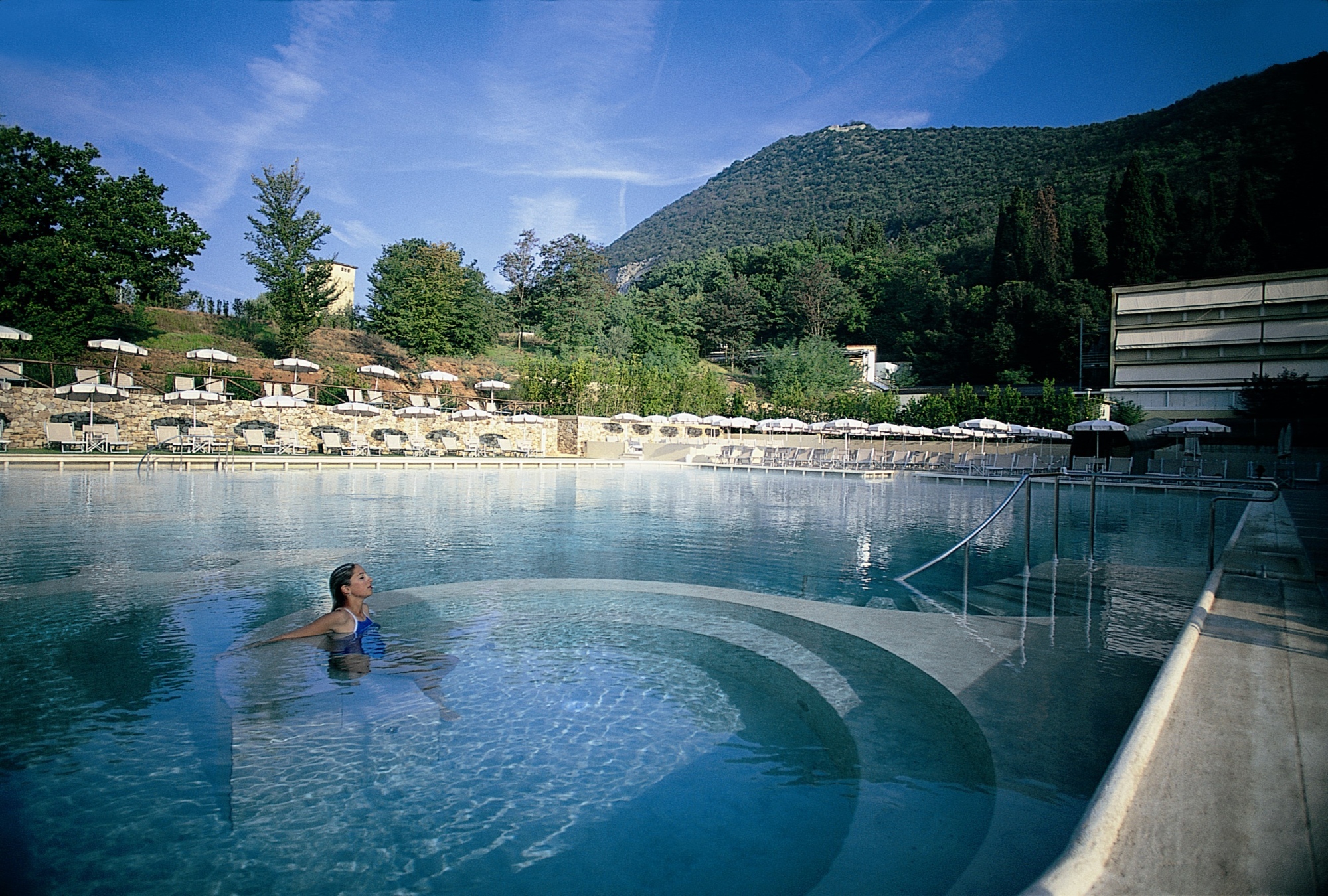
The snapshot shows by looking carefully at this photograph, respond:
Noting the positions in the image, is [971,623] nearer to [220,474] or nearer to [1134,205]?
[220,474]

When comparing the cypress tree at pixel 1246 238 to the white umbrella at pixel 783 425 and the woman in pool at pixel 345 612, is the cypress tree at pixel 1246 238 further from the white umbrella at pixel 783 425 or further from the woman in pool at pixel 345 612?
the woman in pool at pixel 345 612

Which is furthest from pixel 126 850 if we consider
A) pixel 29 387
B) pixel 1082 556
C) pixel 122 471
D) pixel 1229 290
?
pixel 1229 290

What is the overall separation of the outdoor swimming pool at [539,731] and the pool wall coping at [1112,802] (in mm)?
385

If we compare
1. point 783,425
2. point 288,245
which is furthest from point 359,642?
point 288,245

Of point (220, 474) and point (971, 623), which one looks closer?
point (971, 623)

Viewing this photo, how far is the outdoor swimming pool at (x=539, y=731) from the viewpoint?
2.26 metres

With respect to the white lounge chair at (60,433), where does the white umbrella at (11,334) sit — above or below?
above

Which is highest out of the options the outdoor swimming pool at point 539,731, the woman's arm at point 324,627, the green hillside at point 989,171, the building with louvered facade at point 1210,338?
the green hillside at point 989,171

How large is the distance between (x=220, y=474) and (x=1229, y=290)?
1744 inches

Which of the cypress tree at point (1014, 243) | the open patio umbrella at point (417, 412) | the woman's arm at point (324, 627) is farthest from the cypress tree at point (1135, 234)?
the woman's arm at point (324, 627)

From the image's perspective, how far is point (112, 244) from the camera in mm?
24500

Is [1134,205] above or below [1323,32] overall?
above

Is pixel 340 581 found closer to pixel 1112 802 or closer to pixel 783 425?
pixel 1112 802

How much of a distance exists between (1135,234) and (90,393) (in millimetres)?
47569
